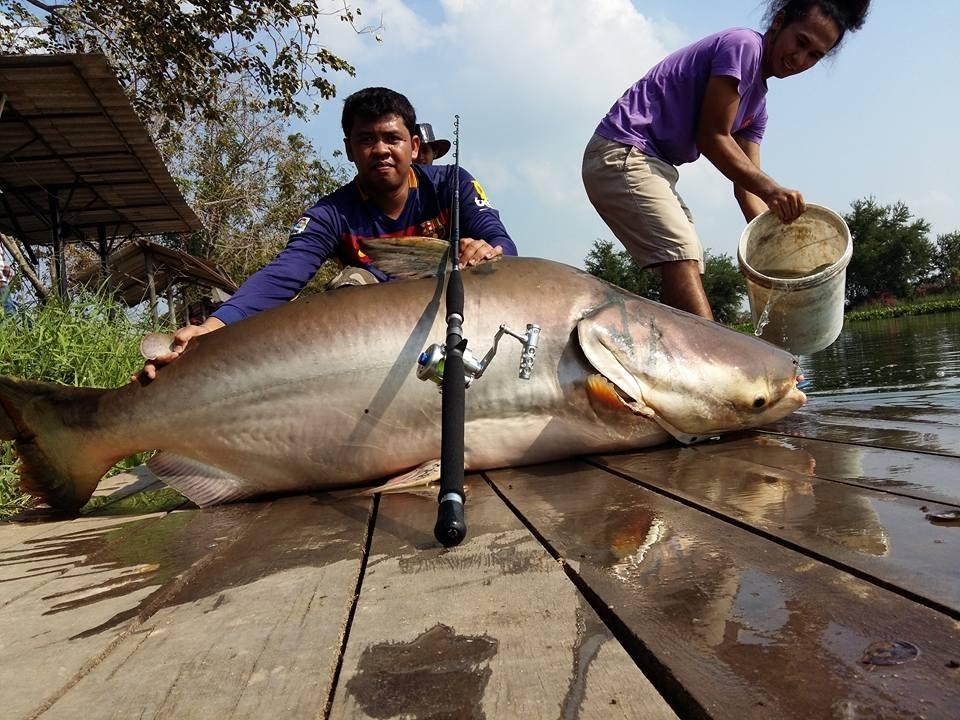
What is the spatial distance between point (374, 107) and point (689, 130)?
1.61 metres

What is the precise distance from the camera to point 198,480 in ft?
6.77

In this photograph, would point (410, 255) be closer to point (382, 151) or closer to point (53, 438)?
point (382, 151)

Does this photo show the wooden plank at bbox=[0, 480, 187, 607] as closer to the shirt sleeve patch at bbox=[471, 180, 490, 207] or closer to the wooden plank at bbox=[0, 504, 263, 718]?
the wooden plank at bbox=[0, 504, 263, 718]

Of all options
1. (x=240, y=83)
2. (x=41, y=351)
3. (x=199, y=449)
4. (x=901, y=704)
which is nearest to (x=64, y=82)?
(x=41, y=351)

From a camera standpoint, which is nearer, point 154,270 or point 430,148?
point 430,148

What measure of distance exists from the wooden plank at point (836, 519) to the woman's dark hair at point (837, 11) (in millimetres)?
2425

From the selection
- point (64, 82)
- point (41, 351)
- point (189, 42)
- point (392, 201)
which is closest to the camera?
point (392, 201)

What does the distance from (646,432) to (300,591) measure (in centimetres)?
134

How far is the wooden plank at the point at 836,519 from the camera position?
2.97 ft

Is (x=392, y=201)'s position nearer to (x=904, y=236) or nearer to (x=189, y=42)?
(x=189, y=42)

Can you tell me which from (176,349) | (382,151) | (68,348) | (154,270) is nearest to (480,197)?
(382,151)

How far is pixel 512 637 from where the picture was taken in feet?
2.75

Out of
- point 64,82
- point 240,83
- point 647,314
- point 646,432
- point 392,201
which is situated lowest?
point 646,432

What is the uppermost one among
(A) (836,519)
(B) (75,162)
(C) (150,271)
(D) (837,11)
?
(B) (75,162)
